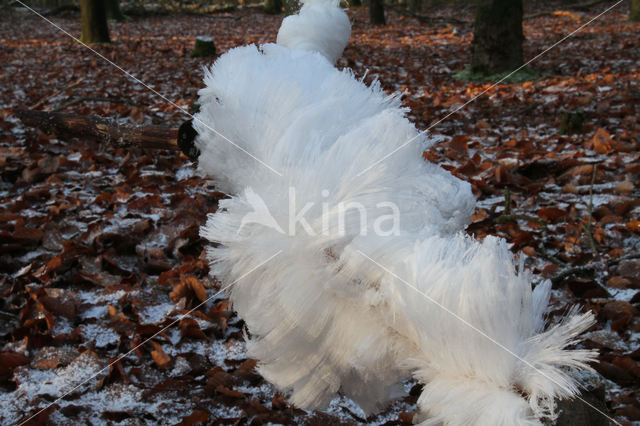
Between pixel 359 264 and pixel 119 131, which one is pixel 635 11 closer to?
pixel 119 131

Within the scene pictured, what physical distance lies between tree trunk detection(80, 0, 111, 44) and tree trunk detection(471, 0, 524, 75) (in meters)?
8.28

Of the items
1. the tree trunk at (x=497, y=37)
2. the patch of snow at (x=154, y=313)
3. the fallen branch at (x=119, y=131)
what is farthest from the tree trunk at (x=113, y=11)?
the patch of snow at (x=154, y=313)

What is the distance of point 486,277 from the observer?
53 cm

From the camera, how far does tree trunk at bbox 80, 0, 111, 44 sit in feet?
36.4

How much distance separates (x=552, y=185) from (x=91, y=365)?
9.63 ft

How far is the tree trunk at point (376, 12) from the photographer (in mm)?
15000

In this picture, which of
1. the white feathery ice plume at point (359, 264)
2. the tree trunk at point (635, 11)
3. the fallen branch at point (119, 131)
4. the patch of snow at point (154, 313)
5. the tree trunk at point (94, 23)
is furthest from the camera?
the tree trunk at point (635, 11)

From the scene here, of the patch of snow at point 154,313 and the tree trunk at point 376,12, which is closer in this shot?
the patch of snow at point 154,313

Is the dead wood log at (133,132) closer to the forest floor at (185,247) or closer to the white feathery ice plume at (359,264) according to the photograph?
the white feathery ice plume at (359,264)

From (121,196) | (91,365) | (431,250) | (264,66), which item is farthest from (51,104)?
(431,250)

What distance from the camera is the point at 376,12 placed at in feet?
49.5

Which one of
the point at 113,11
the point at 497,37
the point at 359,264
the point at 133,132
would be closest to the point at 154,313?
the point at 133,132

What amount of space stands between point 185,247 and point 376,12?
13905 millimetres

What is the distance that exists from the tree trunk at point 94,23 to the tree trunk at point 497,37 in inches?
326
